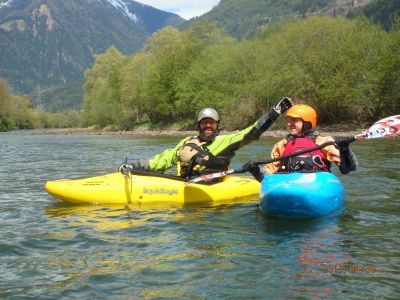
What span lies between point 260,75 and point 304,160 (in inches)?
1246

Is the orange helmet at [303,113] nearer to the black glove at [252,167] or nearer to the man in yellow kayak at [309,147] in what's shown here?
the man in yellow kayak at [309,147]

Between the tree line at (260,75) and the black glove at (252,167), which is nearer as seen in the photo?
the black glove at (252,167)

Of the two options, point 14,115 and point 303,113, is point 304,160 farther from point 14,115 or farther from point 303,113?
point 14,115

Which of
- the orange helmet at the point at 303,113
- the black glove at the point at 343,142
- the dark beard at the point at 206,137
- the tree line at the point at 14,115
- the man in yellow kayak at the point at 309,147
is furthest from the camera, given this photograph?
the tree line at the point at 14,115

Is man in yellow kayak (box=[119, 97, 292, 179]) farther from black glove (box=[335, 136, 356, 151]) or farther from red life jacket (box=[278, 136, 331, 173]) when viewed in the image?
black glove (box=[335, 136, 356, 151])

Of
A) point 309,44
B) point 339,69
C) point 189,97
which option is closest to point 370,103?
point 339,69

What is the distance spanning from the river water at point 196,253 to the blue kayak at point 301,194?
158mm

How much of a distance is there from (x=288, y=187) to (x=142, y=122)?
52051 millimetres

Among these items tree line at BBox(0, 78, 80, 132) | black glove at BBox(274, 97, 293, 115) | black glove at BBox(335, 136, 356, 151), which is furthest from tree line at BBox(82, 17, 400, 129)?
black glove at BBox(335, 136, 356, 151)

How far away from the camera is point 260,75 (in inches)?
1468

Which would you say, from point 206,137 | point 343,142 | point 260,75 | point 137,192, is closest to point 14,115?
point 260,75

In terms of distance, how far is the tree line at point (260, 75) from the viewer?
31.9 meters

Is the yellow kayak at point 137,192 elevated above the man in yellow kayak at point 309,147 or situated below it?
below

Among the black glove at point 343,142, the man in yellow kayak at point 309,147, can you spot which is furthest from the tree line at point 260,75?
the black glove at point 343,142
